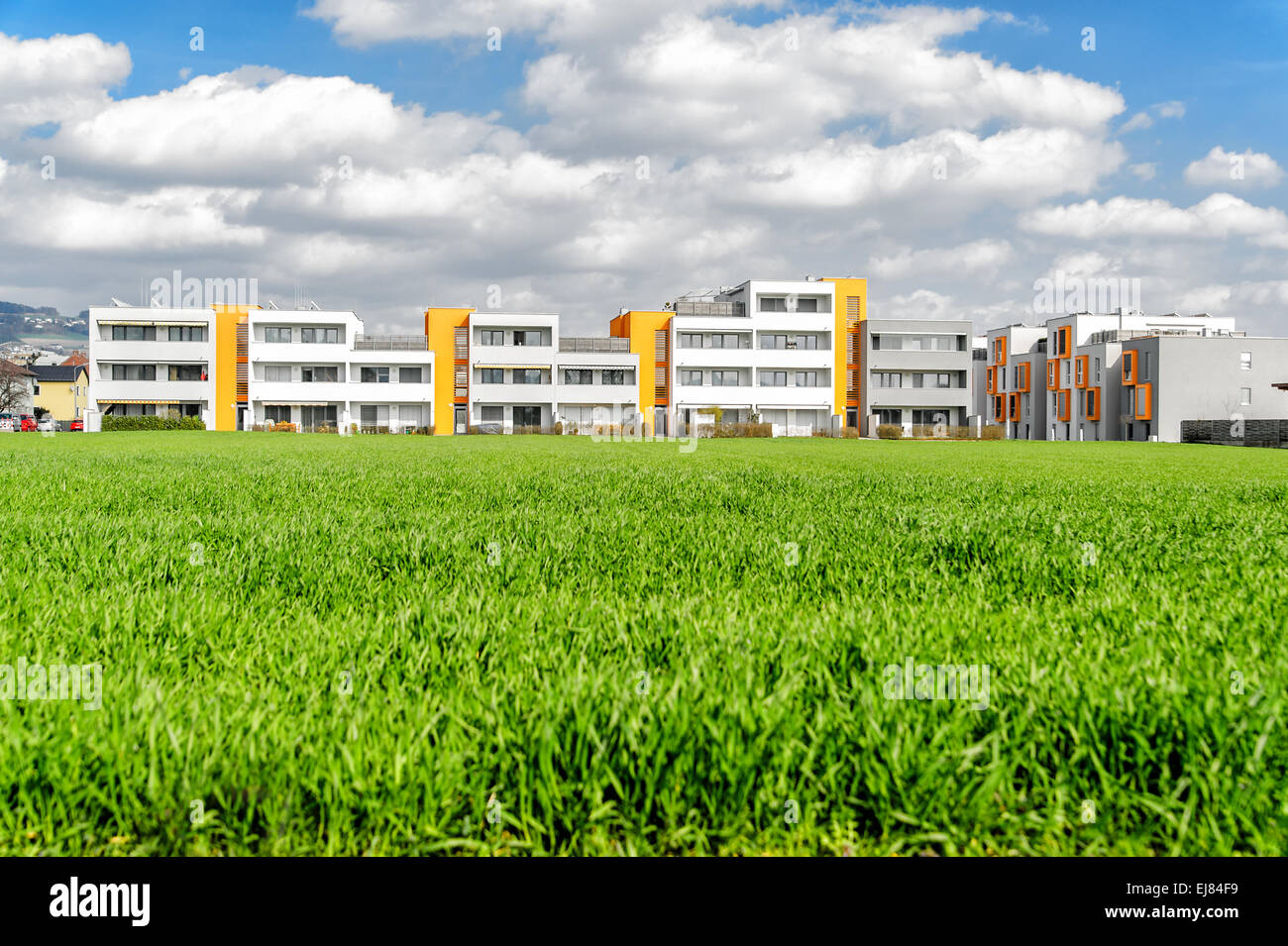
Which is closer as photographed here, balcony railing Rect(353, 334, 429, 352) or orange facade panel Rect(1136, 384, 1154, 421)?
orange facade panel Rect(1136, 384, 1154, 421)

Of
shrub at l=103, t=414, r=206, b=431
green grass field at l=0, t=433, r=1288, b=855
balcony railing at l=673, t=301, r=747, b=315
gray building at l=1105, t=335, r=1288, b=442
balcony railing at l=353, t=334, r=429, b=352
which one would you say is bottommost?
green grass field at l=0, t=433, r=1288, b=855

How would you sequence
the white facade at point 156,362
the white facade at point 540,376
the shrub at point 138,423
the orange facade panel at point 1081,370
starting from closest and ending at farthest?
the shrub at point 138,423
the white facade at point 156,362
the white facade at point 540,376
the orange facade panel at point 1081,370

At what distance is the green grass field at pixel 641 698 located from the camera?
2188 mm

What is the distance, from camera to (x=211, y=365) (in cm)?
8731

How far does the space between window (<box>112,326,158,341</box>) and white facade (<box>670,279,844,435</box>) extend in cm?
5169

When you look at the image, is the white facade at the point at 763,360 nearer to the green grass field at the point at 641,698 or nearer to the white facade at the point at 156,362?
the white facade at the point at 156,362

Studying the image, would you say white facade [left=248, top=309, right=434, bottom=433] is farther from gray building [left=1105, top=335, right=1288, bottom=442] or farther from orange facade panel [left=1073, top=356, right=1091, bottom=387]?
gray building [left=1105, top=335, right=1288, bottom=442]

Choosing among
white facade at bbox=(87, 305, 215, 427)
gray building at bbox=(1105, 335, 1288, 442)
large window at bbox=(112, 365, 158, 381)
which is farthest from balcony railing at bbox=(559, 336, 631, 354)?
gray building at bbox=(1105, 335, 1288, 442)

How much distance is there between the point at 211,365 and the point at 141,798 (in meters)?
95.3

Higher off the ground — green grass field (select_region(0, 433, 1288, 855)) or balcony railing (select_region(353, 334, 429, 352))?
balcony railing (select_region(353, 334, 429, 352))

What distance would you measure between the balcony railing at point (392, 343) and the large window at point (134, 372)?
64.2 feet

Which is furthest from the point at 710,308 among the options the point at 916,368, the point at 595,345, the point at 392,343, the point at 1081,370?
the point at 1081,370

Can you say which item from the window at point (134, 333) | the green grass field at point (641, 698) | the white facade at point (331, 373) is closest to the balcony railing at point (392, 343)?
the white facade at point (331, 373)

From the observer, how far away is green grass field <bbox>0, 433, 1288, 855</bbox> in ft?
7.18
